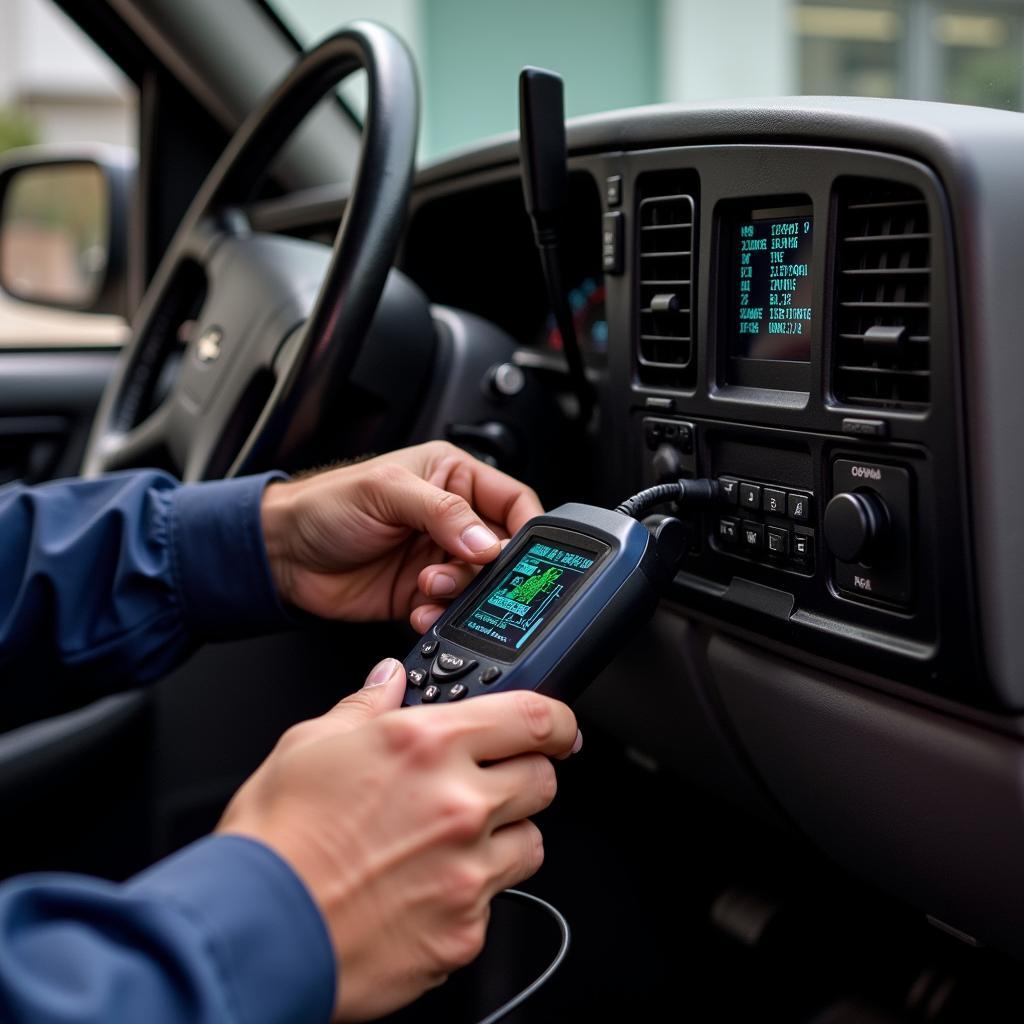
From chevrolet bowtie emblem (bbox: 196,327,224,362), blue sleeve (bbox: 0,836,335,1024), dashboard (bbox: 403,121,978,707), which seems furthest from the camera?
chevrolet bowtie emblem (bbox: 196,327,224,362)

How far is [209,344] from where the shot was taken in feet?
4.10

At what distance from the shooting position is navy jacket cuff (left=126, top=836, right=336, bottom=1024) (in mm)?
460

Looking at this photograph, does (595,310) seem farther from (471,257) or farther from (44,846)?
(44,846)

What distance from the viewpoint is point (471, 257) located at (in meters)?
1.35

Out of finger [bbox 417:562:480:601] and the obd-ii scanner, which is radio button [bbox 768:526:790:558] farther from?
finger [bbox 417:562:480:601]

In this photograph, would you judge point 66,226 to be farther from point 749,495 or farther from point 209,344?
point 749,495

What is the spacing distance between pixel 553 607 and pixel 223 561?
32 cm

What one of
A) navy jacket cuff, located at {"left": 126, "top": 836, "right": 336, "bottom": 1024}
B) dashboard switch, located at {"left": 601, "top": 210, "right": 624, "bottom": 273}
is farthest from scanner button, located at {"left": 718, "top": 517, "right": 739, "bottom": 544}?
navy jacket cuff, located at {"left": 126, "top": 836, "right": 336, "bottom": 1024}

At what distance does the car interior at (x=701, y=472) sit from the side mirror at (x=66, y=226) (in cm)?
65

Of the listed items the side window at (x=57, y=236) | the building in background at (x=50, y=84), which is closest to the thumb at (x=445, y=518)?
the side window at (x=57, y=236)

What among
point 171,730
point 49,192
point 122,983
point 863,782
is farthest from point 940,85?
point 49,192

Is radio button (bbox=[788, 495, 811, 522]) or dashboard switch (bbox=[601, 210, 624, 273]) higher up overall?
dashboard switch (bbox=[601, 210, 624, 273])

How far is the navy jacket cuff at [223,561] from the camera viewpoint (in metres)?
0.89

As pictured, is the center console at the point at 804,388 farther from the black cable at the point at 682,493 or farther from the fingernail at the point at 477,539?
the fingernail at the point at 477,539
